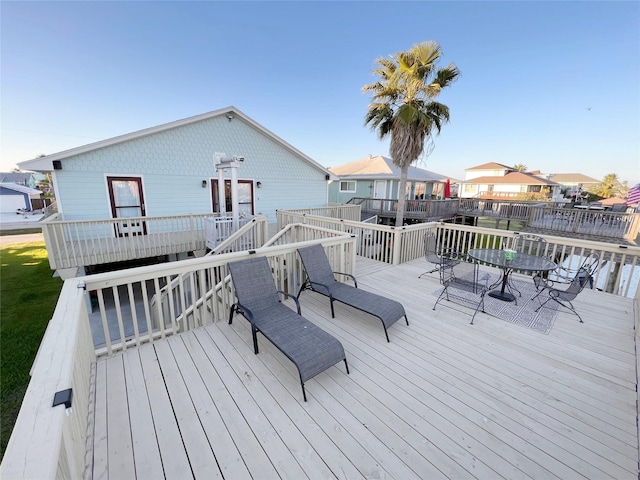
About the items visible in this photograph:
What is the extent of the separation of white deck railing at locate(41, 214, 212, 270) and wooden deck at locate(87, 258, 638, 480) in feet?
18.1

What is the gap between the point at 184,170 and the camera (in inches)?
368

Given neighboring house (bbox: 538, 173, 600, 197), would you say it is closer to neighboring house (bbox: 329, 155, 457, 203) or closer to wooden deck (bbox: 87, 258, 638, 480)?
neighboring house (bbox: 329, 155, 457, 203)

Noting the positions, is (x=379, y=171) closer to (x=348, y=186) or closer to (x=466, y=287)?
(x=348, y=186)

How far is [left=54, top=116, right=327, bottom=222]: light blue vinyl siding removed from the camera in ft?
25.4

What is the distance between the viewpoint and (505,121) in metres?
18.1

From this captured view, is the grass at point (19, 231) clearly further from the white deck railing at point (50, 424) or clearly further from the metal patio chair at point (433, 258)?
the metal patio chair at point (433, 258)

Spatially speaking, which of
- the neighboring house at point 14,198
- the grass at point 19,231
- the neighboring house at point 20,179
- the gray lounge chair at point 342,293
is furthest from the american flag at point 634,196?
the neighboring house at point 20,179

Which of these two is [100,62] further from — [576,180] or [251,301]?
[576,180]

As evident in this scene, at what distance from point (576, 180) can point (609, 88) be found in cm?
5250

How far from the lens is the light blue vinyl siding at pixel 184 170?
7.74 m

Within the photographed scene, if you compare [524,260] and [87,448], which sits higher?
[524,260]

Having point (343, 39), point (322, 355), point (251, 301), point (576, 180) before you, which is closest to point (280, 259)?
Answer: point (251, 301)

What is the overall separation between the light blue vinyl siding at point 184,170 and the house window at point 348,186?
7275mm

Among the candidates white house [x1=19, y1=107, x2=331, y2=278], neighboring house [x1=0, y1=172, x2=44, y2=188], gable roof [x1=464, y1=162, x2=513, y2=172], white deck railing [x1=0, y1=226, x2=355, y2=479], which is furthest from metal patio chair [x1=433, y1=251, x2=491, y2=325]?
neighboring house [x1=0, y1=172, x2=44, y2=188]
